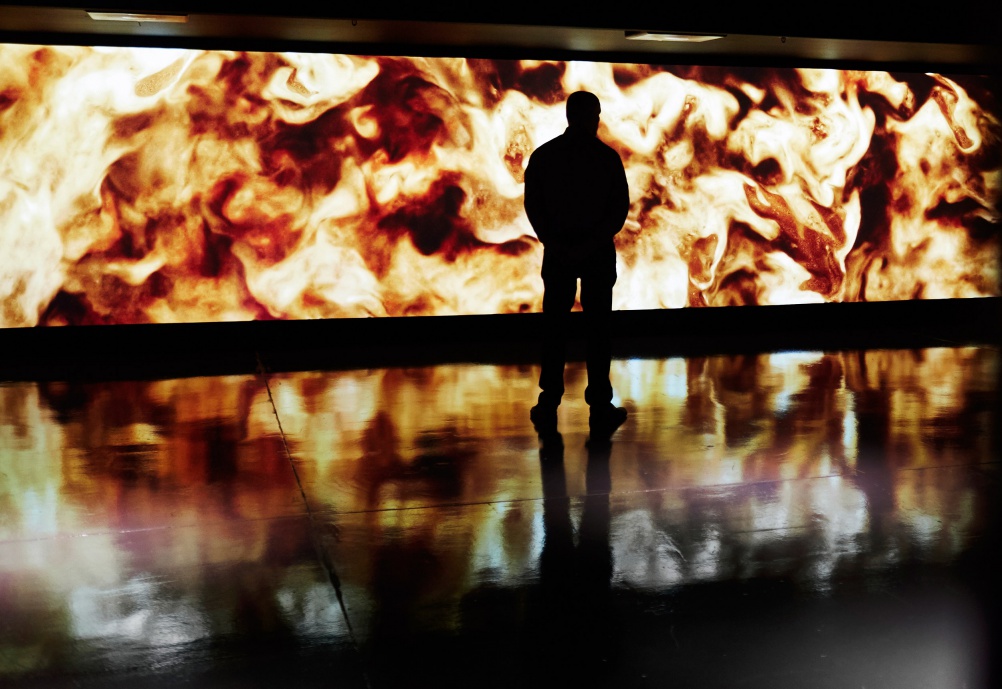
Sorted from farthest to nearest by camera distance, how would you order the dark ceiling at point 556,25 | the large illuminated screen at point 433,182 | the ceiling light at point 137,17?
the large illuminated screen at point 433,182
the dark ceiling at point 556,25
the ceiling light at point 137,17

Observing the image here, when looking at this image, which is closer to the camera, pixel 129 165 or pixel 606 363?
pixel 606 363

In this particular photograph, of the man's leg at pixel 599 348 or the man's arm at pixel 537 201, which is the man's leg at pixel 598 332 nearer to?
the man's leg at pixel 599 348

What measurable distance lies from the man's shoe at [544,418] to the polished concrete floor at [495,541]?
11 centimetres

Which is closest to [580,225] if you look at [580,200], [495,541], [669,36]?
[580,200]

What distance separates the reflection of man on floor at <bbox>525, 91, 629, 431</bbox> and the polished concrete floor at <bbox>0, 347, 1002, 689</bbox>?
40 cm

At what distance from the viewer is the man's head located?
5859 millimetres

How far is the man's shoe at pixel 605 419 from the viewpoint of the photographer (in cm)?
609

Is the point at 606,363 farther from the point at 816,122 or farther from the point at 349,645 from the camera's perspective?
the point at 816,122

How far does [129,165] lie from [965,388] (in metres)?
6.98

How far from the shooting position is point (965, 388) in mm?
7406

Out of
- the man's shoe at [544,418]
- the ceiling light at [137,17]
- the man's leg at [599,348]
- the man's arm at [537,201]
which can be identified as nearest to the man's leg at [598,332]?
the man's leg at [599,348]

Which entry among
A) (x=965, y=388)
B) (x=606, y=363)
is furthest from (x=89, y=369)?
(x=965, y=388)

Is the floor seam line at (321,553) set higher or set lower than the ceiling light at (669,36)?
lower

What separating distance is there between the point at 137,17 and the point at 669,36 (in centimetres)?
431
